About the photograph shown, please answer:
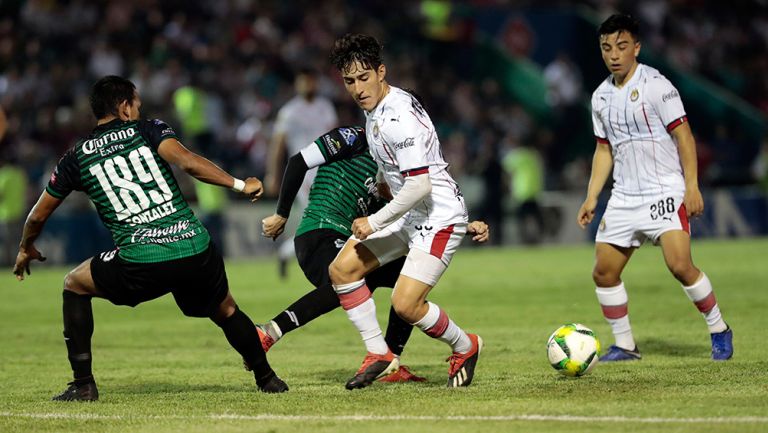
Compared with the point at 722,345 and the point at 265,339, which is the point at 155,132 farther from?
the point at 722,345

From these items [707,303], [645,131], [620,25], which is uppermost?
[620,25]

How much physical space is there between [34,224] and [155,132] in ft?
3.17

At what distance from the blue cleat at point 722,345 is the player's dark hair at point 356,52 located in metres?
3.30

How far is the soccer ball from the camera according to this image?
7.86 metres

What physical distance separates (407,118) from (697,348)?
3.58 metres

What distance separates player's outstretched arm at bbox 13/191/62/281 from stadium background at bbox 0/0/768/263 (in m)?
13.9

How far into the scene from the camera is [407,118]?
7336 millimetres

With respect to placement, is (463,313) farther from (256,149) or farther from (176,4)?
(176,4)

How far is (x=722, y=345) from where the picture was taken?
8836 millimetres

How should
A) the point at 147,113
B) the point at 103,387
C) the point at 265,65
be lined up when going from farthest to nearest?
the point at 265,65 < the point at 147,113 < the point at 103,387

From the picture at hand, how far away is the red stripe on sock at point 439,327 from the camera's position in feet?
25.0

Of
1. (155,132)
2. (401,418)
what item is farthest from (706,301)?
(155,132)

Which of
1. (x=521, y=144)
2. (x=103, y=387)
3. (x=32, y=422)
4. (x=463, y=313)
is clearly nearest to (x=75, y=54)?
(x=521, y=144)

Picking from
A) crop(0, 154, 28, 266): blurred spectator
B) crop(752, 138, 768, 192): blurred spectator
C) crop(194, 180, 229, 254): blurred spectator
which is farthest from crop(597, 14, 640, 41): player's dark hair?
crop(752, 138, 768, 192): blurred spectator
